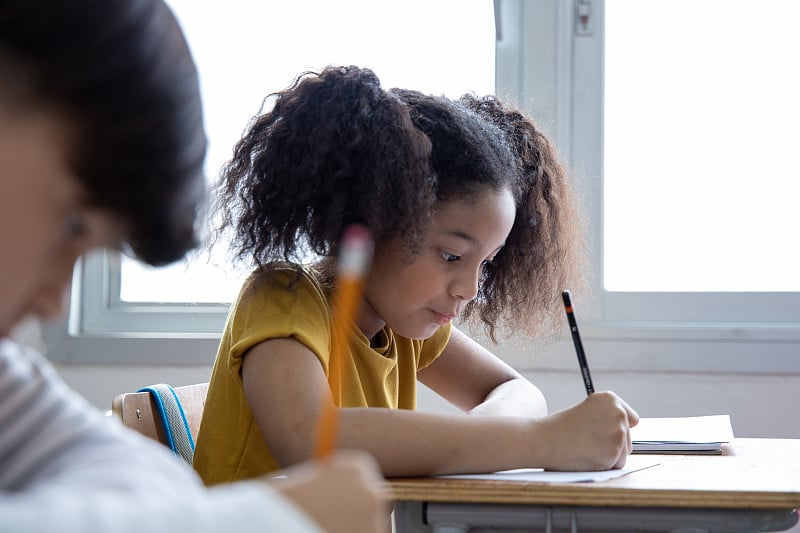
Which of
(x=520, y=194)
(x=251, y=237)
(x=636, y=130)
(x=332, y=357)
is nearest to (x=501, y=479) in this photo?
(x=332, y=357)

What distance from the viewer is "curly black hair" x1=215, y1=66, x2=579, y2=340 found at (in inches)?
46.4

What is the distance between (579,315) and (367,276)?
981 millimetres

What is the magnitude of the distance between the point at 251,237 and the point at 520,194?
0.45m

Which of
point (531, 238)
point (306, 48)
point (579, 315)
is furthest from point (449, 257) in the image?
point (306, 48)

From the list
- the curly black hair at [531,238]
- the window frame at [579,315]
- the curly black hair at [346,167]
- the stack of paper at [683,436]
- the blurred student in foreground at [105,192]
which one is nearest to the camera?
the blurred student in foreground at [105,192]

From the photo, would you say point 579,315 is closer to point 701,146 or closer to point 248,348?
point 701,146

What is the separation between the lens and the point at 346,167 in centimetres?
117

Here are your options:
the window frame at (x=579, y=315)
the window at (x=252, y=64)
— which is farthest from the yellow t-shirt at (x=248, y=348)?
the window at (x=252, y=64)

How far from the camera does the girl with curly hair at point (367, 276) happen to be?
3.40 feet

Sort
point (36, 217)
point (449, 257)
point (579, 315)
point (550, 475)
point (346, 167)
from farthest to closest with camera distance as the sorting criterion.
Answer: point (579, 315), point (449, 257), point (346, 167), point (550, 475), point (36, 217)

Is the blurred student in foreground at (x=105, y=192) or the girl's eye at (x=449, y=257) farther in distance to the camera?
the girl's eye at (x=449, y=257)

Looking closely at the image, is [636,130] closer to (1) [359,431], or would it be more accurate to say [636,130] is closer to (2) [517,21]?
(2) [517,21]

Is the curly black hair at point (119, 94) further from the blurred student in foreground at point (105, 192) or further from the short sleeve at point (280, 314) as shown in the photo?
the short sleeve at point (280, 314)

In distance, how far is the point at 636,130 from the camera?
7.30 ft
